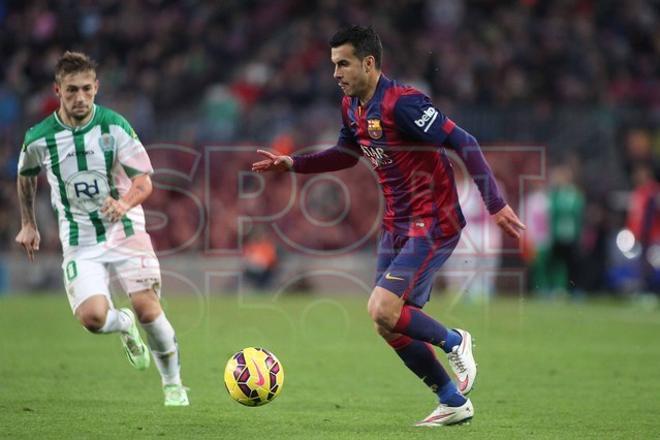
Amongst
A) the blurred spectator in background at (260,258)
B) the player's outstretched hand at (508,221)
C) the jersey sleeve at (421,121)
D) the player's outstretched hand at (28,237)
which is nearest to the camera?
the player's outstretched hand at (508,221)

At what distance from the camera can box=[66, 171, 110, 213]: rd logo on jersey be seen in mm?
8438

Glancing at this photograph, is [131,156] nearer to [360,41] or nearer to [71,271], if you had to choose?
[71,271]

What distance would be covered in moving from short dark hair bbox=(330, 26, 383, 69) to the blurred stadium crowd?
10.5m

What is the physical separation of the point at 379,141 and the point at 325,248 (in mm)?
11350

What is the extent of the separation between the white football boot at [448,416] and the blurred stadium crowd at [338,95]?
10.6m

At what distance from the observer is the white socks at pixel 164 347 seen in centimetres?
846

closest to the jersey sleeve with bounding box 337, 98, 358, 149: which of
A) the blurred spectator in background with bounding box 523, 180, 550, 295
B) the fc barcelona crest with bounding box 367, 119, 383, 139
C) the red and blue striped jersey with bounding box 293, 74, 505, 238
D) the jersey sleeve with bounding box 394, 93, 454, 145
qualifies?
the red and blue striped jersey with bounding box 293, 74, 505, 238

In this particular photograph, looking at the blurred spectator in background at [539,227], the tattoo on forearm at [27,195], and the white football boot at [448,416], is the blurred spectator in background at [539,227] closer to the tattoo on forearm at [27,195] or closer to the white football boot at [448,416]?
the white football boot at [448,416]

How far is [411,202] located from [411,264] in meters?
0.43

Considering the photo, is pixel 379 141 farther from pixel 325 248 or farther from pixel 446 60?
pixel 446 60

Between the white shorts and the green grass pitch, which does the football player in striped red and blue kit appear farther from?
the white shorts

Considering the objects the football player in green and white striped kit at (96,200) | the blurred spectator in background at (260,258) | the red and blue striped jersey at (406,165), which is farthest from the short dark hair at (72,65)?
the blurred spectator in background at (260,258)

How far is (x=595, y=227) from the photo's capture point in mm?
21141

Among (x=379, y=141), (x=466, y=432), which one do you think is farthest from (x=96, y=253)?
(x=466, y=432)
